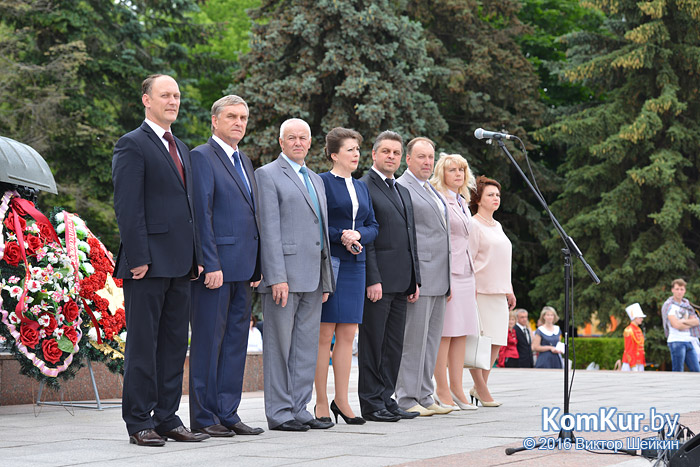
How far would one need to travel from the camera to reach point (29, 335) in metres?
8.10

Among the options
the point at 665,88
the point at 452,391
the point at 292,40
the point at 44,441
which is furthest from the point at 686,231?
the point at 44,441

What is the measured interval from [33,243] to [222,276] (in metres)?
2.49

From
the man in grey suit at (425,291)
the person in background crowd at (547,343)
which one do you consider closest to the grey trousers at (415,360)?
the man in grey suit at (425,291)

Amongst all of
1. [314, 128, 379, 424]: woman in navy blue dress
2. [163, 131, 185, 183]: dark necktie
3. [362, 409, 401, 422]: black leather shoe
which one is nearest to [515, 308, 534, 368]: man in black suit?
[362, 409, 401, 422]: black leather shoe

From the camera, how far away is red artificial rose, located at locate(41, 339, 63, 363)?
26.8 ft

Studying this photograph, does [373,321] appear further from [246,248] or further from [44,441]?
[44,441]

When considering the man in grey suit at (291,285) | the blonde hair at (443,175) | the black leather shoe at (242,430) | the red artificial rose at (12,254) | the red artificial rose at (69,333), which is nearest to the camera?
the black leather shoe at (242,430)

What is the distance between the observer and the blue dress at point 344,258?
7.49 meters

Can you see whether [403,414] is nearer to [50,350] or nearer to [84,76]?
[50,350]

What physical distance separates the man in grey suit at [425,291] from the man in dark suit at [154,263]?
236cm

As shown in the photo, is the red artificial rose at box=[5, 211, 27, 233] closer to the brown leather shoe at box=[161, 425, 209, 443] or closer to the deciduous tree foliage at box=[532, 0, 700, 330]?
the brown leather shoe at box=[161, 425, 209, 443]

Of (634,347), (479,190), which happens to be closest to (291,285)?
(479,190)

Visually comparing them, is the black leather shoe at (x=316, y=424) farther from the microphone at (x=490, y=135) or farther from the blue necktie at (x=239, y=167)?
the microphone at (x=490, y=135)

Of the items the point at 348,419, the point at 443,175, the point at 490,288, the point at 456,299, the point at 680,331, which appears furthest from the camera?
the point at 680,331
